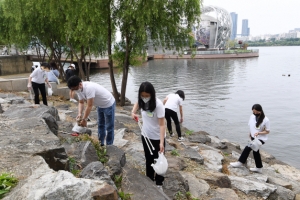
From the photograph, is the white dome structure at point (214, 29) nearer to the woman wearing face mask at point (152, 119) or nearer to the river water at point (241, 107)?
the river water at point (241, 107)

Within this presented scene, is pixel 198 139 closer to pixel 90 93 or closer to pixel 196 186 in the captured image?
pixel 196 186

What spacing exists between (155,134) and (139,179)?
2.23ft

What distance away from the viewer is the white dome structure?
73188mm

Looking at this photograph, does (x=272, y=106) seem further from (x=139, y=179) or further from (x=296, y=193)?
(x=139, y=179)

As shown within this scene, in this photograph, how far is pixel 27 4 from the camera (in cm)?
1481

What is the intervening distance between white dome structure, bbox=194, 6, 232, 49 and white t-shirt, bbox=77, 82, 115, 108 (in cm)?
7077

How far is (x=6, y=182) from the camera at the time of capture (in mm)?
2779

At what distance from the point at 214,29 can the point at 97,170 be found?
247 ft

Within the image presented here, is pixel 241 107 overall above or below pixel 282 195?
below

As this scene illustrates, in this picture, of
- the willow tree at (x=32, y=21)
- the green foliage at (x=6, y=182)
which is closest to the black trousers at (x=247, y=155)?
the green foliage at (x=6, y=182)

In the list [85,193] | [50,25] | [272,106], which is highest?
[50,25]

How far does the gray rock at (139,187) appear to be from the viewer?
3.53 m

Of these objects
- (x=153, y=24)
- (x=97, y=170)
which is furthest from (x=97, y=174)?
(x=153, y=24)

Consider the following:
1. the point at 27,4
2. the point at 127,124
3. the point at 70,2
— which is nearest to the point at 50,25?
the point at 27,4
